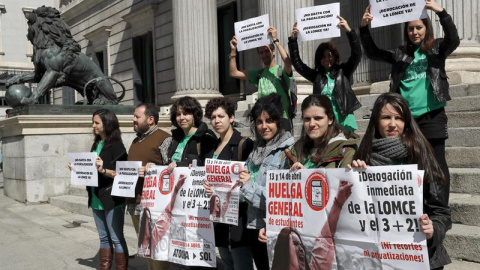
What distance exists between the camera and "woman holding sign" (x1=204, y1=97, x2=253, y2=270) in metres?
3.90

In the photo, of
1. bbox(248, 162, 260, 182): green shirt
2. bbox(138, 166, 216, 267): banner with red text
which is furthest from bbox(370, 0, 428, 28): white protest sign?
bbox(138, 166, 216, 267): banner with red text

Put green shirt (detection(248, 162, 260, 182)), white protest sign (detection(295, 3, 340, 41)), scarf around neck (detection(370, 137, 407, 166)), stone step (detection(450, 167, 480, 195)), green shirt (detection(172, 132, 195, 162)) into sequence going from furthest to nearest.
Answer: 1. white protest sign (detection(295, 3, 340, 41))
2. stone step (detection(450, 167, 480, 195))
3. green shirt (detection(172, 132, 195, 162))
4. green shirt (detection(248, 162, 260, 182))
5. scarf around neck (detection(370, 137, 407, 166))

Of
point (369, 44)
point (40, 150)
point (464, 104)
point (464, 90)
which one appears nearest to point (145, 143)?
point (369, 44)

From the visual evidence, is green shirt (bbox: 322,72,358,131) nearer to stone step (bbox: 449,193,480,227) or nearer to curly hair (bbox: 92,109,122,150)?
stone step (bbox: 449,193,480,227)

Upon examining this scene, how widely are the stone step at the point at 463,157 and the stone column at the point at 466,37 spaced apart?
2731mm

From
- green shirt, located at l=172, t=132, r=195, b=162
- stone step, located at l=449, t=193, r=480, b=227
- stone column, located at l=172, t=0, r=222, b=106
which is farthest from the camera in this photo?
stone column, located at l=172, t=0, r=222, b=106

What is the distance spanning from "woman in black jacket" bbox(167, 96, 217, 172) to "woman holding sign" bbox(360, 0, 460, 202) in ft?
5.58

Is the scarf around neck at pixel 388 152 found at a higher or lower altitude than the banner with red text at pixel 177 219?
higher

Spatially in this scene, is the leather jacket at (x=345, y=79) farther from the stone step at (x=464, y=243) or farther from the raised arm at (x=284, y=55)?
the stone step at (x=464, y=243)

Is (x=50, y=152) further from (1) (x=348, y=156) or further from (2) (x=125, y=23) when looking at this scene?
(2) (x=125, y=23)

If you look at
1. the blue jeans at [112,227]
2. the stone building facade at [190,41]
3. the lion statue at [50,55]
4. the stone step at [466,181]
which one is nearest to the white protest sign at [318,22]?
the stone step at [466,181]

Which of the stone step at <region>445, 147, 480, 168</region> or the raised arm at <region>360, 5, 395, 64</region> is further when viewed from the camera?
the stone step at <region>445, 147, 480, 168</region>

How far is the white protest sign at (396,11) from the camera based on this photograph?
4.15 meters

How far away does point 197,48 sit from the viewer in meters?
13.6
